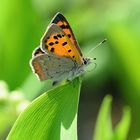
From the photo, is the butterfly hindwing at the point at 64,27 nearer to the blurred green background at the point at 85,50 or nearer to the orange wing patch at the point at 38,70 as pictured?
the orange wing patch at the point at 38,70

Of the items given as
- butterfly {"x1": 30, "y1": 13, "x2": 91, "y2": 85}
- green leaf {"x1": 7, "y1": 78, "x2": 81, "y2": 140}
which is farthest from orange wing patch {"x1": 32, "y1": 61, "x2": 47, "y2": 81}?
green leaf {"x1": 7, "y1": 78, "x2": 81, "y2": 140}

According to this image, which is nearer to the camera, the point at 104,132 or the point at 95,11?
the point at 104,132

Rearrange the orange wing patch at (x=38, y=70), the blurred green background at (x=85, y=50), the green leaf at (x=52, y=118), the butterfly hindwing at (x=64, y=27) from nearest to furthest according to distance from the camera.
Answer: the green leaf at (x=52, y=118) < the butterfly hindwing at (x=64, y=27) < the orange wing patch at (x=38, y=70) < the blurred green background at (x=85, y=50)

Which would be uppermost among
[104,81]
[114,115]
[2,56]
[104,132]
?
[2,56]

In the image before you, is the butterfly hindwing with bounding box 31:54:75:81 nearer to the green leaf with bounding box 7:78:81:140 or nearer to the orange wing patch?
the orange wing patch

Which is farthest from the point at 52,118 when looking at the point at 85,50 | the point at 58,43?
the point at 85,50

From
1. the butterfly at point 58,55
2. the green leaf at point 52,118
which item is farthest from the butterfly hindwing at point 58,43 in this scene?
the green leaf at point 52,118

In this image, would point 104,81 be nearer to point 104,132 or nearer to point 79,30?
point 79,30

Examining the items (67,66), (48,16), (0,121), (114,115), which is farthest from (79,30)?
(67,66)
